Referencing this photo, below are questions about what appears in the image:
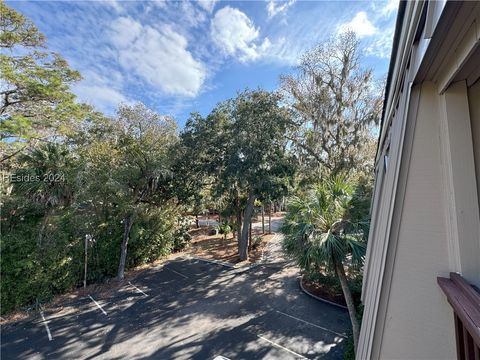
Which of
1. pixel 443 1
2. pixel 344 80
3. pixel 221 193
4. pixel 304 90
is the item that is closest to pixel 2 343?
pixel 221 193

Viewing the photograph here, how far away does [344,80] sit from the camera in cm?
1322

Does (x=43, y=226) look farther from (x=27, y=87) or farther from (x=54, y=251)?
(x=27, y=87)

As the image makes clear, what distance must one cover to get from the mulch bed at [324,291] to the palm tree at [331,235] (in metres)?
3.98

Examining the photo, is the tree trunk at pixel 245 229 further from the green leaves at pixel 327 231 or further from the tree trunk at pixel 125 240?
the green leaves at pixel 327 231

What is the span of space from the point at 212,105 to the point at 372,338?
13.4m

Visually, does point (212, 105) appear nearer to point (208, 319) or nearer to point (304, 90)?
point (304, 90)

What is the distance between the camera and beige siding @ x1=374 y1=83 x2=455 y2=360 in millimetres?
1579

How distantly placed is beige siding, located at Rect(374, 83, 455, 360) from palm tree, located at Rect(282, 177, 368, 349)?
3589 millimetres

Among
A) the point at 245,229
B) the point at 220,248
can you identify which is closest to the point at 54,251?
the point at 245,229

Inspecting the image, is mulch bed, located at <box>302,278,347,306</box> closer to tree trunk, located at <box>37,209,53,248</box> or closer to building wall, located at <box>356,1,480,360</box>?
building wall, located at <box>356,1,480,360</box>

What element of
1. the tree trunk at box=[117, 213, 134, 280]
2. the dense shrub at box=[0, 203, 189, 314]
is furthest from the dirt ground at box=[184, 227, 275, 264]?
the tree trunk at box=[117, 213, 134, 280]

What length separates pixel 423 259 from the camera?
167cm

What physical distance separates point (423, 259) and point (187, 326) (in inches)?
329

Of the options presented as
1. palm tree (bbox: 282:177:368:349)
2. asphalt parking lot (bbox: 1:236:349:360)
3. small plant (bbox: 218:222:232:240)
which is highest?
palm tree (bbox: 282:177:368:349)
